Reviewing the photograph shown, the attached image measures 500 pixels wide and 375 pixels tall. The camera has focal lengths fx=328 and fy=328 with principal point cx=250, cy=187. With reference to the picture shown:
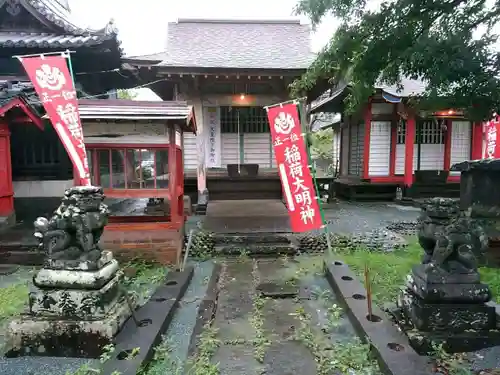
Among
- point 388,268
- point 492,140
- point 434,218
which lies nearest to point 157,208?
point 388,268

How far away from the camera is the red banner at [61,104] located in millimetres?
5570

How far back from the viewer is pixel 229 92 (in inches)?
441

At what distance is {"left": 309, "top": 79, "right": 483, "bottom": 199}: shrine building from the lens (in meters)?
13.3

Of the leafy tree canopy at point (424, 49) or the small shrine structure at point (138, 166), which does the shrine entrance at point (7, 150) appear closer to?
the small shrine structure at point (138, 166)

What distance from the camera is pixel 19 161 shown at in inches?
372

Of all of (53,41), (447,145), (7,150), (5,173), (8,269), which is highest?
(53,41)

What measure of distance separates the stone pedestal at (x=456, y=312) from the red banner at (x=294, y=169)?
2.69 metres

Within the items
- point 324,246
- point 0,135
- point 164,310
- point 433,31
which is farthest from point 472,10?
point 0,135

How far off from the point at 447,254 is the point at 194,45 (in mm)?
11641

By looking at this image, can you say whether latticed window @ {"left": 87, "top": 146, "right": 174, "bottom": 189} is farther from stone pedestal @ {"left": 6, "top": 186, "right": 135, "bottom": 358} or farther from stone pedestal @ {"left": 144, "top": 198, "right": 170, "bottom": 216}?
stone pedestal @ {"left": 6, "top": 186, "right": 135, "bottom": 358}

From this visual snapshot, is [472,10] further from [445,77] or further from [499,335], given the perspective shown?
[499,335]

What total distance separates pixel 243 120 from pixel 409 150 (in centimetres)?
679

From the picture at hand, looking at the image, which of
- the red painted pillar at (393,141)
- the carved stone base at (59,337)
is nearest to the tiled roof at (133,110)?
the carved stone base at (59,337)

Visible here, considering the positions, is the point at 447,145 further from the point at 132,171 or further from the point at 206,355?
the point at 206,355
